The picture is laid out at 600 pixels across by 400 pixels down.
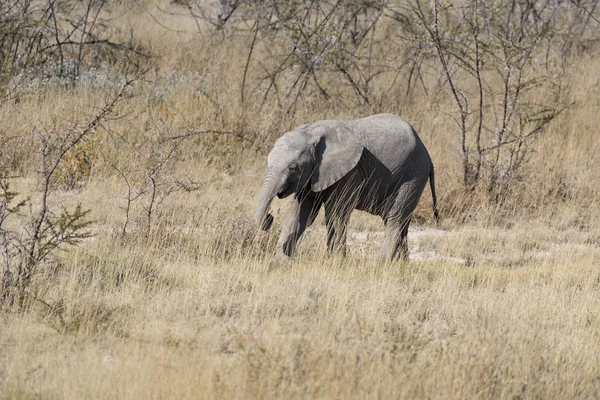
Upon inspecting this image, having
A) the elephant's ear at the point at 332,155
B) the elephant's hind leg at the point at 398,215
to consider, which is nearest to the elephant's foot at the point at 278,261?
the elephant's ear at the point at 332,155

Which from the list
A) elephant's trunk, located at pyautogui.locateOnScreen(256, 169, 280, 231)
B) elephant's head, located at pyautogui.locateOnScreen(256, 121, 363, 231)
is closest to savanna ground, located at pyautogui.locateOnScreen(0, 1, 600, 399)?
elephant's trunk, located at pyautogui.locateOnScreen(256, 169, 280, 231)

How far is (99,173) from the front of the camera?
1052 centimetres

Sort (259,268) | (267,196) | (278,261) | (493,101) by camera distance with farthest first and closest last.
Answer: (493,101), (278,261), (267,196), (259,268)

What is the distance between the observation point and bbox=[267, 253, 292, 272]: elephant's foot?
7.47 meters

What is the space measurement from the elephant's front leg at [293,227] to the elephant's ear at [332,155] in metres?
Result: 0.24

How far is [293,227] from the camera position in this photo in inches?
307

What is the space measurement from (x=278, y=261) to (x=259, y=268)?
14.3 inches

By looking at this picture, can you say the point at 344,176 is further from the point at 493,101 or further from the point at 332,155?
the point at 493,101

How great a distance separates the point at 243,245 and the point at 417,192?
1.68 m

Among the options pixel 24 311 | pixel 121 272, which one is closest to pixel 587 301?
pixel 121 272

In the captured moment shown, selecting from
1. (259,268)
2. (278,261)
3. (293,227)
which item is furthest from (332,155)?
(259,268)

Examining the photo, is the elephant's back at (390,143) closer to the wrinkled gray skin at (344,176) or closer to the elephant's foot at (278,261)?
the wrinkled gray skin at (344,176)

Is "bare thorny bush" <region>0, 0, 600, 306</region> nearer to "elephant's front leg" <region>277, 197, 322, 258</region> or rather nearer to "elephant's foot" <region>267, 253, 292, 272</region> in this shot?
"elephant's front leg" <region>277, 197, 322, 258</region>

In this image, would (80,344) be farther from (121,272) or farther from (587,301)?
(587,301)
